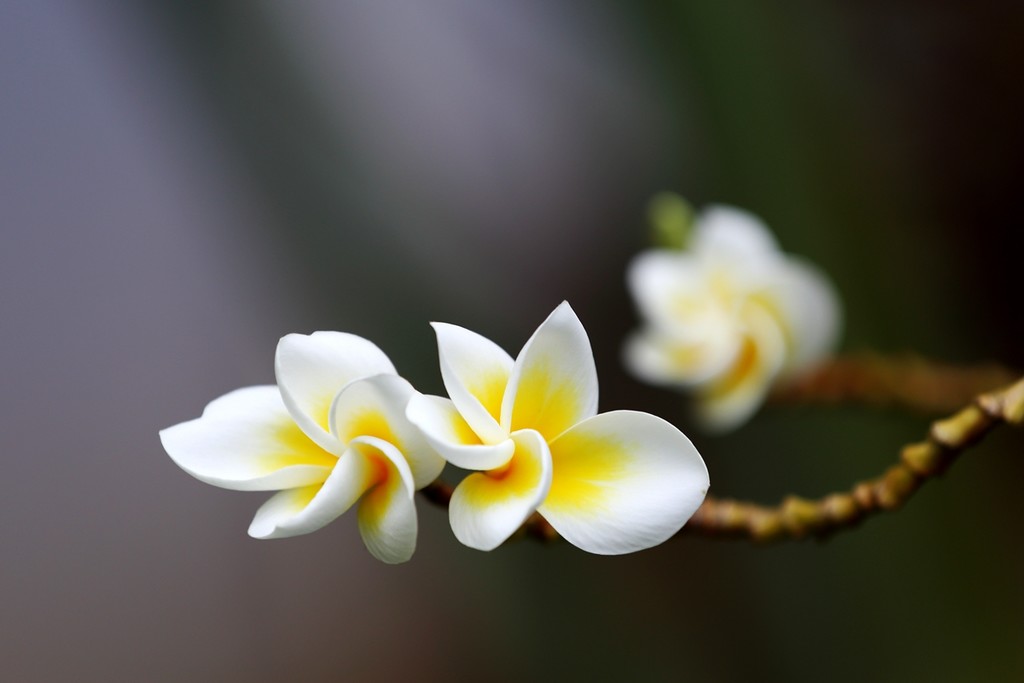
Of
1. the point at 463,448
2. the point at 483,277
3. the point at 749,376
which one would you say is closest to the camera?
the point at 463,448

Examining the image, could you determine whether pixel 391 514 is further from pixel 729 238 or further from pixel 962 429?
pixel 729 238

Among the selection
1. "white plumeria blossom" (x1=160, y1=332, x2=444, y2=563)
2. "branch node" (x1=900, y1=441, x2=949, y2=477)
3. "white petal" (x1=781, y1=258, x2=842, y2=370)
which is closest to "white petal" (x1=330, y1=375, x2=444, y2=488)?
"white plumeria blossom" (x1=160, y1=332, x2=444, y2=563)

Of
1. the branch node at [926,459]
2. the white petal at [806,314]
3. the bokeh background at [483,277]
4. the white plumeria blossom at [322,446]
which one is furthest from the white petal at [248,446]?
the bokeh background at [483,277]

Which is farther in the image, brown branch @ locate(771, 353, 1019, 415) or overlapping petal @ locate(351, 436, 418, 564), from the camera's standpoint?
brown branch @ locate(771, 353, 1019, 415)

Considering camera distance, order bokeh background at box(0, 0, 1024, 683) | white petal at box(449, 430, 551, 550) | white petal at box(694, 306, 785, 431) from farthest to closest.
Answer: bokeh background at box(0, 0, 1024, 683) < white petal at box(694, 306, 785, 431) < white petal at box(449, 430, 551, 550)

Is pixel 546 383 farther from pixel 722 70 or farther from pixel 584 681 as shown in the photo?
pixel 584 681

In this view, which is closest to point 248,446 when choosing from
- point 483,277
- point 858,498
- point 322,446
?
point 322,446

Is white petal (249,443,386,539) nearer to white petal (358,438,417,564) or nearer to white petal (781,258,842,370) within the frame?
white petal (358,438,417,564)

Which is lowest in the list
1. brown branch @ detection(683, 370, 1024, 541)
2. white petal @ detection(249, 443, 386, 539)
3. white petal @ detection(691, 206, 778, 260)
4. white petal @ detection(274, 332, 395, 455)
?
brown branch @ detection(683, 370, 1024, 541)

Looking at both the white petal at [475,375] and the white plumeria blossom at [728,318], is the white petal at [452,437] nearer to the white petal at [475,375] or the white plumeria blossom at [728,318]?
the white petal at [475,375]
